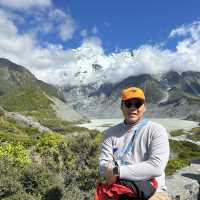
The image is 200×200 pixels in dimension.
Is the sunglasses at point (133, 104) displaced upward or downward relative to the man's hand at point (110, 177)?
upward

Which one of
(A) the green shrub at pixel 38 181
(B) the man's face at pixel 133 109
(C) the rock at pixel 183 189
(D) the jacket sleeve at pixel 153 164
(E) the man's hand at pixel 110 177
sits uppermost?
(B) the man's face at pixel 133 109

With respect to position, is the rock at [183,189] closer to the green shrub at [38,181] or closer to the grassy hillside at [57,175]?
the grassy hillside at [57,175]

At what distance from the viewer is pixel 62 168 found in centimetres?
1258

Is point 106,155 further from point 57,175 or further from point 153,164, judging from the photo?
point 57,175

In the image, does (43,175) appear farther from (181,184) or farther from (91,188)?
(181,184)

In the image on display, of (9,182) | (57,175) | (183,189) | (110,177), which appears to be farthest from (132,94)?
(183,189)

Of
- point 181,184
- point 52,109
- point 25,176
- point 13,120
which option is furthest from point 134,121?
point 52,109

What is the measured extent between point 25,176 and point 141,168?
541 centimetres

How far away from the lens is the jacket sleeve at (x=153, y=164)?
4.83 meters

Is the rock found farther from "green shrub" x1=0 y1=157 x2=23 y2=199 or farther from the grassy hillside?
"green shrub" x1=0 y1=157 x2=23 y2=199

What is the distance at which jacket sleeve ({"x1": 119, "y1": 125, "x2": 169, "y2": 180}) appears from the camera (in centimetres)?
483

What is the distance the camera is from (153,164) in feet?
15.9

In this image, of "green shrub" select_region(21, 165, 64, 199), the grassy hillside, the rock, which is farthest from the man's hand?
the rock

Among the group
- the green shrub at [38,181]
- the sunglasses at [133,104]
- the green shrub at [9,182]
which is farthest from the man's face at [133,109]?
the green shrub at [9,182]
